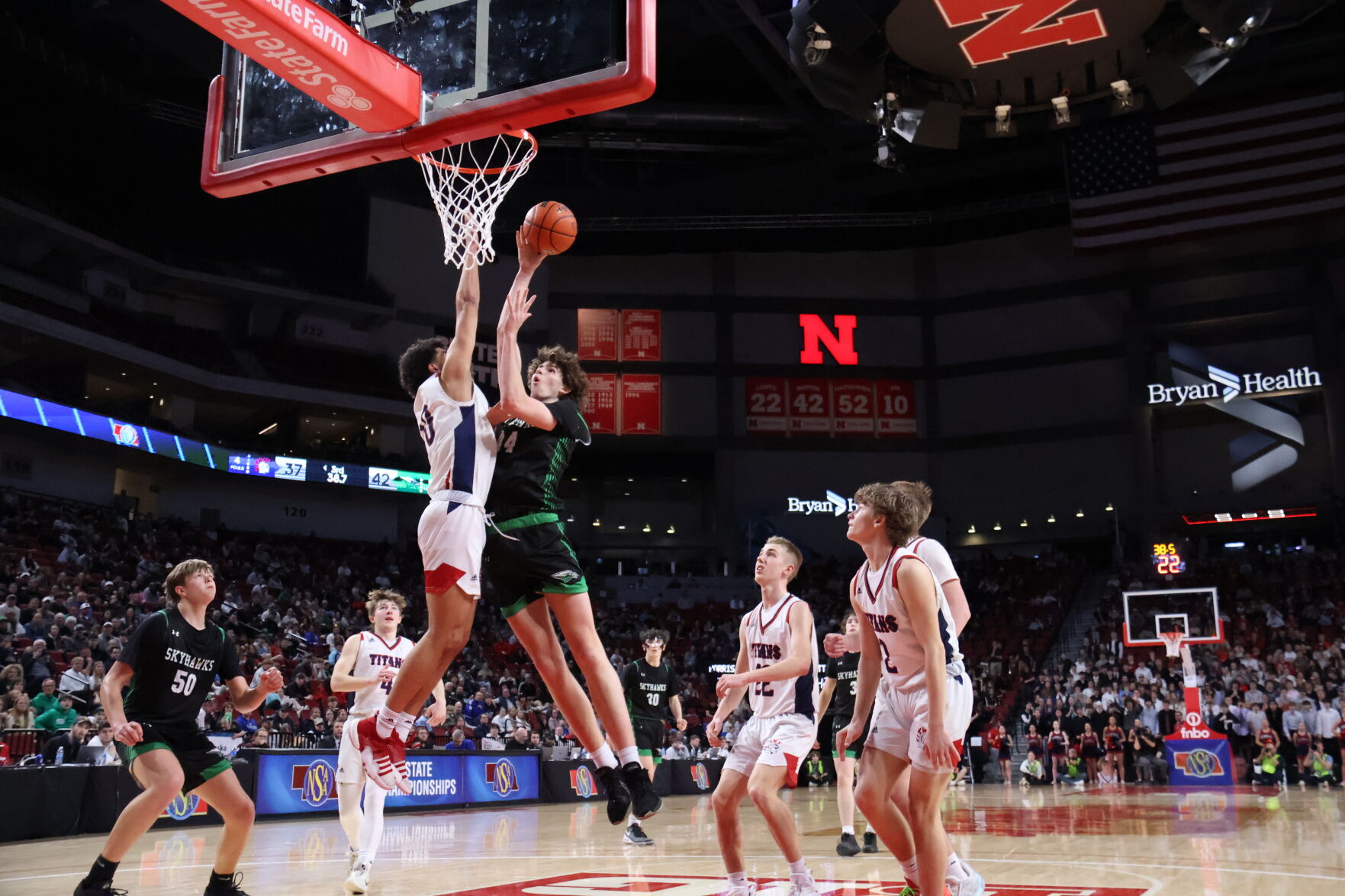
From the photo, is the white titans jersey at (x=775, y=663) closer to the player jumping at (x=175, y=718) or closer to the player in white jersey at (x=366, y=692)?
the player in white jersey at (x=366, y=692)

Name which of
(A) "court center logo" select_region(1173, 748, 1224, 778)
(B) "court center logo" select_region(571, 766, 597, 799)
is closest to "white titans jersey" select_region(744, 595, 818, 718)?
(B) "court center logo" select_region(571, 766, 597, 799)

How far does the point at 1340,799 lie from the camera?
15.7 meters

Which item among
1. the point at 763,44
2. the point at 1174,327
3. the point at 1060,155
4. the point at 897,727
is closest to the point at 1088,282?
the point at 1174,327

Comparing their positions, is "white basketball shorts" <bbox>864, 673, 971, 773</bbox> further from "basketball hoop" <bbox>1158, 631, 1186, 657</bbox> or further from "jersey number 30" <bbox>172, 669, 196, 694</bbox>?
"basketball hoop" <bbox>1158, 631, 1186, 657</bbox>

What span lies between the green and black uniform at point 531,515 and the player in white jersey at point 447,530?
0.29 ft

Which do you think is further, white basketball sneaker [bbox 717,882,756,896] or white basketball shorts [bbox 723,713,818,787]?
white basketball shorts [bbox 723,713,818,787]

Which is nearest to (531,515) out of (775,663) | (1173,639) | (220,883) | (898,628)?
(898,628)

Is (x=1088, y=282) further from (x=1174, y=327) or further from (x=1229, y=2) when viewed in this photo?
(x=1229, y=2)

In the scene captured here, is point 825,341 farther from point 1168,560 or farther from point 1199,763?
point 1199,763

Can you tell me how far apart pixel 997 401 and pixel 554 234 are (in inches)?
1285

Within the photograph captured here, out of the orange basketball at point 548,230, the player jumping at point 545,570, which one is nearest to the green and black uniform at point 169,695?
the player jumping at point 545,570

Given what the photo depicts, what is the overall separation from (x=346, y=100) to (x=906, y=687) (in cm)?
431

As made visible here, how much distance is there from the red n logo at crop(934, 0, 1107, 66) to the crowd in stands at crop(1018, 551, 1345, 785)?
44.8ft

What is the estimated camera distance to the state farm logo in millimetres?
6078
